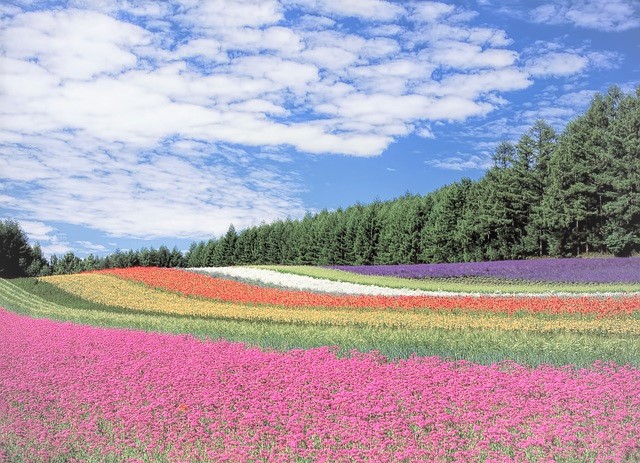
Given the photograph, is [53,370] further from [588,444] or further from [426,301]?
[426,301]

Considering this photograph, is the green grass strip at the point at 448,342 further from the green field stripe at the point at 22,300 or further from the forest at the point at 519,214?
the forest at the point at 519,214

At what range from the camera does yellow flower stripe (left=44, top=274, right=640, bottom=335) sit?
1318 cm

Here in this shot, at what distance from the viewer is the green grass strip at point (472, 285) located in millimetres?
26234

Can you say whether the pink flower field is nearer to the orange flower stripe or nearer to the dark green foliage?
the orange flower stripe

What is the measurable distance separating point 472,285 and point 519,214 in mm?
23285

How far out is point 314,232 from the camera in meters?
63.9

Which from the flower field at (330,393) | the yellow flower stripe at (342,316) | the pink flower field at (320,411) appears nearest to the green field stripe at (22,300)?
the yellow flower stripe at (342,316)

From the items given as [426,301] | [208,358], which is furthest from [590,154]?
[208,358]

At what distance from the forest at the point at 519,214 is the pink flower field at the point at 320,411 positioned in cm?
3563

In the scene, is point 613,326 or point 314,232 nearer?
point 613,326

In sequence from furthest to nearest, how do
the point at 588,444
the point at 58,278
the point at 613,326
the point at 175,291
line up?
the point at 58,278, the point at 175,291, the point at 613,326, the point at 588,444

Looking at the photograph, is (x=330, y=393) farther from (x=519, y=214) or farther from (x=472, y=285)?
(x=519, y=214)

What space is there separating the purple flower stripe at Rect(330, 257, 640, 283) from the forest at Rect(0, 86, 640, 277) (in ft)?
24.9

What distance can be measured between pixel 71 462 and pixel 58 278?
28.6m
